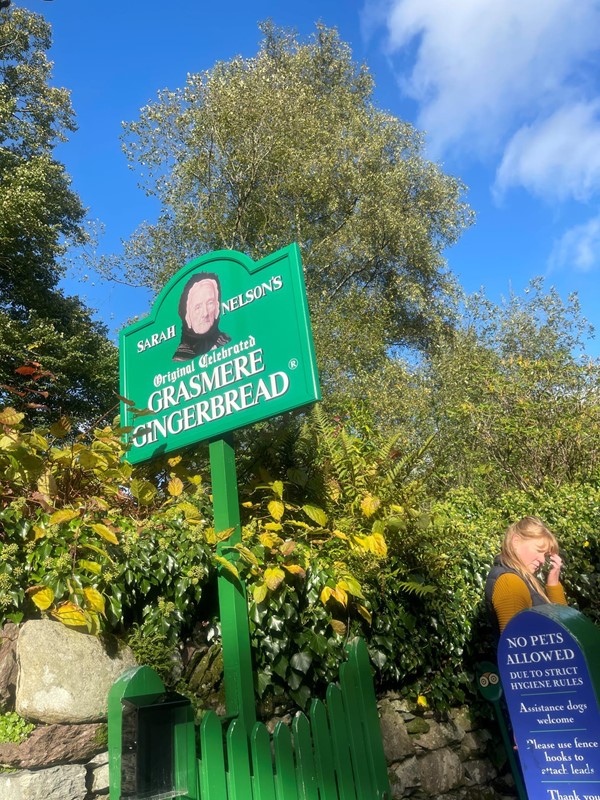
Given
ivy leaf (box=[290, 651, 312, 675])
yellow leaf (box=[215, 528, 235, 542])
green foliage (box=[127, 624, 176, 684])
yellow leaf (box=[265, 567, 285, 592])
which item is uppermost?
yellow leaf (box=[215, 528, 235, 542])

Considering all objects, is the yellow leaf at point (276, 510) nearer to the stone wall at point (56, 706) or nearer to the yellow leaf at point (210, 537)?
the yellow leaf at point (210, 537)

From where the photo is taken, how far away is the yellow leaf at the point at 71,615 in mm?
2707

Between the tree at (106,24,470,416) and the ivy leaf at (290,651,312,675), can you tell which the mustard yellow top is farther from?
the tree at (106,24,470,416)

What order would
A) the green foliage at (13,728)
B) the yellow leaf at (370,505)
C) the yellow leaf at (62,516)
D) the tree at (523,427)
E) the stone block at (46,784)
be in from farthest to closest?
the tree at (523,427) < the yellow leaf at (370,505) < the yellow leaf at (62,516) < the green foliage at (13,728) < the stone block at (46,784)

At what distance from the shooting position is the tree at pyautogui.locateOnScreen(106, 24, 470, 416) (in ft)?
40.5

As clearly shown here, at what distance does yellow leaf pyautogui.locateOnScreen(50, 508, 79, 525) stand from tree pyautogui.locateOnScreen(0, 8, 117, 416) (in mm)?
9303

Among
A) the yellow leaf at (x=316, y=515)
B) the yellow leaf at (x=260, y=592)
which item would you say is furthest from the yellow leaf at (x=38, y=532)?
the yellow leaf at (x=316, y=515)

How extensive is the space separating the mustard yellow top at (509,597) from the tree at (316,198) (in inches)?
286

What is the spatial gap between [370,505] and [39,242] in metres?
14.0

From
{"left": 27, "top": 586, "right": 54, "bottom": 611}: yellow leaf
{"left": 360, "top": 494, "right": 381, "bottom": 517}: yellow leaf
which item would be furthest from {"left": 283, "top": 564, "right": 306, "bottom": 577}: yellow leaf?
{"left": 27, "top": 586, "right": 54, "bottom": 611}: yellow leaf

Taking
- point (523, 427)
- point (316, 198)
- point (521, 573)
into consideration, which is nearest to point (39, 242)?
point (316, 198)

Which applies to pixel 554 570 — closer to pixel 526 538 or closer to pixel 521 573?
pixel 526 538

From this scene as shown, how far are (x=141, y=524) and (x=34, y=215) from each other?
42.6 feet

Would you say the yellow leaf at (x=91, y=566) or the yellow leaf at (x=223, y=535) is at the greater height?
the yellow leaf at (x=223, y=535)
